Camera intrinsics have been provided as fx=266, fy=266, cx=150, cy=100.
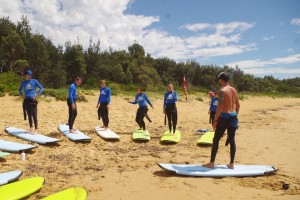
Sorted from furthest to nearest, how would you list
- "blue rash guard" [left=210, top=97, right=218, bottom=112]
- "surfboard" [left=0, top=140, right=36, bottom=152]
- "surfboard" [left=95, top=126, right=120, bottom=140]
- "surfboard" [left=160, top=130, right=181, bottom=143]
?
"blue rash guard" [left=210, top=97, right=218, bottom=112], "surfboard" [left=95, top=126, right=120, bottom=140], "surfboard" [left=160, top=130, right=181, bottom=143], "surfboard" [left=0, top=140, right=36, bottom=152]

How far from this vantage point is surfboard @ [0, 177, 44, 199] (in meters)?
4.05

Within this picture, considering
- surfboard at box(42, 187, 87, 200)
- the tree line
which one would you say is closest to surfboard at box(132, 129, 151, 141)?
surfboard at box(42, 187, 87, 200)

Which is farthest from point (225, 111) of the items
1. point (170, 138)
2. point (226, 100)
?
Result: point (170, 138)

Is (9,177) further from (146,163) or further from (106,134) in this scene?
(106,134)

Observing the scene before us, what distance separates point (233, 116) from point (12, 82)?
1543 centimetres

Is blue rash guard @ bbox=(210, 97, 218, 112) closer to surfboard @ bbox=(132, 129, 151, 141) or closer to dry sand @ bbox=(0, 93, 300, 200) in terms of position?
dry sand @ bbox=(0, 93, 300, 200)

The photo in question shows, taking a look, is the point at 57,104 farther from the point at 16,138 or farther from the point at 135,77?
the point at 135,77

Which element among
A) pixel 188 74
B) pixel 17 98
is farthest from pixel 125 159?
pixel 188 74

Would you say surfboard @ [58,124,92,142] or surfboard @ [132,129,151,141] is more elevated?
surfboard @ [58,124,92,142]

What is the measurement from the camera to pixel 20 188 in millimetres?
4285

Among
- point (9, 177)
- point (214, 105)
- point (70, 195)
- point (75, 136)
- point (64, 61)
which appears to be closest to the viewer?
point (70, 195)

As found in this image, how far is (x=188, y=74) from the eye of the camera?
54281 millimetres

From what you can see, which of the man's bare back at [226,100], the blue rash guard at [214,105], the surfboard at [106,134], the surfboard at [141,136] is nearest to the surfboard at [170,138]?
the surfboard at [141,136]

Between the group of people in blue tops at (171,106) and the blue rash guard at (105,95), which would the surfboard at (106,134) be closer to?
the group of people in blue tops at (171,106)
